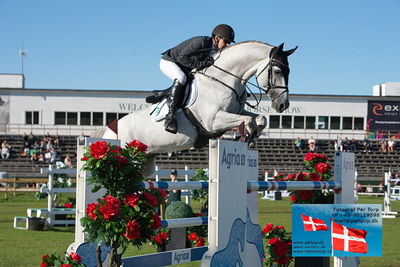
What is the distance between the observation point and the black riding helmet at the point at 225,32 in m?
6.83

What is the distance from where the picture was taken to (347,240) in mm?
5723

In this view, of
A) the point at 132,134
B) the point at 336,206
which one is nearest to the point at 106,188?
the point at 336,206

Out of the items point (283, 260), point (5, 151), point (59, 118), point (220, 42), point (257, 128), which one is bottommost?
point (5, 151)

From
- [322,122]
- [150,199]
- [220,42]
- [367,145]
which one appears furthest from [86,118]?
[150,199]

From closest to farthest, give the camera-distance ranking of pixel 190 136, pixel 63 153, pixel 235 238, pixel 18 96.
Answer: pixel 235 238 < pixel 190 136 < pixel 63 153 < pixel 18 96

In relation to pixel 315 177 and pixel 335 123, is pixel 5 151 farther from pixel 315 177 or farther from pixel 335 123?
pixel 315 177

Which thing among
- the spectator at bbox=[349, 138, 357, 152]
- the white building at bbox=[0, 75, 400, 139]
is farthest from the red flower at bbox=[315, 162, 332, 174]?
the white building at bbox=[0, 75, 400, 139]

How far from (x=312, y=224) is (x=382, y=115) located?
35499mm

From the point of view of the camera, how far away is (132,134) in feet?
22.8

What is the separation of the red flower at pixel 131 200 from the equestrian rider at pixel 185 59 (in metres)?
2.48

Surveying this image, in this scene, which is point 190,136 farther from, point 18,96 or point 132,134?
point 18,96

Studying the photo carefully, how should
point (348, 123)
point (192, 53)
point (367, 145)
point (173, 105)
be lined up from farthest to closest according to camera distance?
1. point (348, 123)
2. point (367, 145)
3. point (192, 53)
4. point (173, 105)

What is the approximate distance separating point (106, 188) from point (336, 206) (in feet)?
7.52

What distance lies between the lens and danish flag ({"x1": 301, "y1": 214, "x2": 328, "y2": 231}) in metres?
5.68
